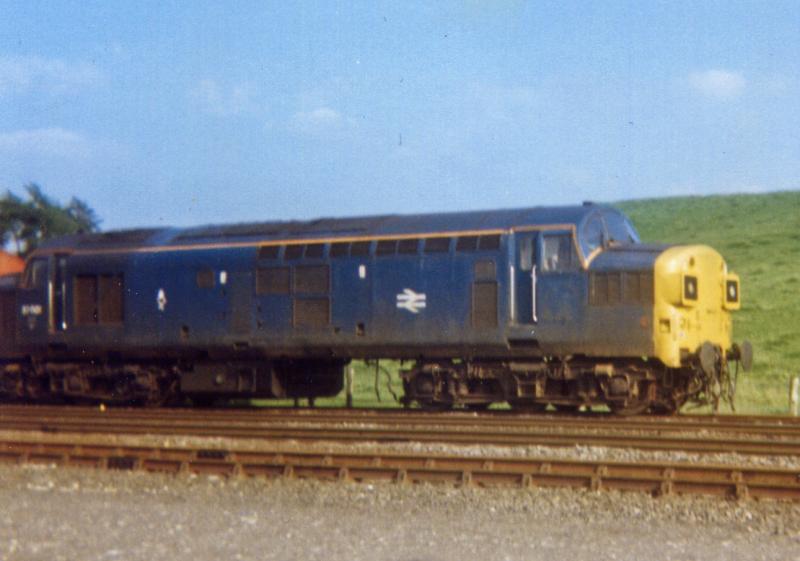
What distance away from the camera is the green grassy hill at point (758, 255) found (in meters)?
29.0

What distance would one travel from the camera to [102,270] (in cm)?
2192

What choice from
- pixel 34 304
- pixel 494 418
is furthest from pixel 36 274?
pixel 494 418

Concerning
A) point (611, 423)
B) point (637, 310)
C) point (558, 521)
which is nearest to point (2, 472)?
point (558, 521)

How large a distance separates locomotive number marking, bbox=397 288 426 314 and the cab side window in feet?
7.38

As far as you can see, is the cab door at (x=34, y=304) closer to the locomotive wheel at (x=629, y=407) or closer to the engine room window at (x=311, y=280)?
the engine room window at (x=311, y=280)

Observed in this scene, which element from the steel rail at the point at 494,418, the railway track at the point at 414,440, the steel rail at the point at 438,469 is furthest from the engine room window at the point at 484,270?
the steel rail at the point at 438,469

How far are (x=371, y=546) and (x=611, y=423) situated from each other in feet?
26.6

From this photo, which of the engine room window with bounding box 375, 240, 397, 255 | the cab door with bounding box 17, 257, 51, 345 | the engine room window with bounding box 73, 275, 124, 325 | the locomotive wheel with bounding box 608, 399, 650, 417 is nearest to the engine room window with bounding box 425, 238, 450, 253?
the engine room window with bounding box 375, 240, 397, 255

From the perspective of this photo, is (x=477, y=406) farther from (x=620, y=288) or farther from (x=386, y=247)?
(x=620, y=288)

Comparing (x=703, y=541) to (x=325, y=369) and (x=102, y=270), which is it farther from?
(x=102, y=270)


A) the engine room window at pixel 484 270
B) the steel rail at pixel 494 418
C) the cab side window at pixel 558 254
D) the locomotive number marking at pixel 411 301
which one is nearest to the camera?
the steel rail at pixel 494 418

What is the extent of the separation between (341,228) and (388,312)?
188cm

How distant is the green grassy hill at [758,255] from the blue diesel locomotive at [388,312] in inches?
228

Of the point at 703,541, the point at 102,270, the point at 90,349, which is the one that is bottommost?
the point at 703,541
